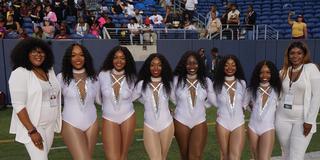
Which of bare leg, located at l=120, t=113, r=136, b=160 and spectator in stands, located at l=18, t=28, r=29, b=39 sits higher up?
spectator in stands, located at l=18, t=28, r=29, b=39

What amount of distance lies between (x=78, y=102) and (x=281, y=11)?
1789cm

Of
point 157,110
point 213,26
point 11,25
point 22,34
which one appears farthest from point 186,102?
point 213,26

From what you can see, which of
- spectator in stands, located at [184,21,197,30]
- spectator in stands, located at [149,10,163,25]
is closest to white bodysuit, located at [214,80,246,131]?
spectator in stands, located at [184,21,197,30]

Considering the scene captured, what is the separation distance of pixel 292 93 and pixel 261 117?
442 millimetres

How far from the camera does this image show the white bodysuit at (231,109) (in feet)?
15.3

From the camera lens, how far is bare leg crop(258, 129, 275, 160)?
4.52 meters

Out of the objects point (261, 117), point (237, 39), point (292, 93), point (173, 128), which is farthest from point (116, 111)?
point (237, 39)

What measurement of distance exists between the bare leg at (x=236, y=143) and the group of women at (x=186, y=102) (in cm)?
1

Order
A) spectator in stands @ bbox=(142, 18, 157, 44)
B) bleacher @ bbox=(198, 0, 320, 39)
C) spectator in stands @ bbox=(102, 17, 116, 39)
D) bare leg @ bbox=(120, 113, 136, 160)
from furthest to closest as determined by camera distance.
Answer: bleacher @ bbox=(198, 0, 320, 39) → spectator in stands @ bbox=(142, 18, 157, 44) → spectator in stands @ bbox=(102, 17, 116, 39) → bare leg @ bbox=(120, 113, 136, 160)

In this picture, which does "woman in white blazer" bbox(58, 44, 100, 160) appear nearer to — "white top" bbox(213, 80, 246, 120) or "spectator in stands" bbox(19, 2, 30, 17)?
"white top" bbox(213, 80, 246, 120)

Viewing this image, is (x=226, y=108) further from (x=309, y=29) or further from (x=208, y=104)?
(x=309, y=29)

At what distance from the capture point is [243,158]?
6422mm

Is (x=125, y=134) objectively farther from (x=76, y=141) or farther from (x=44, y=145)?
(x=44, y=145)

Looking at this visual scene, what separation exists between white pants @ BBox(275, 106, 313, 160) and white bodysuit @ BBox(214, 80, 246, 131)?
1.45ft
